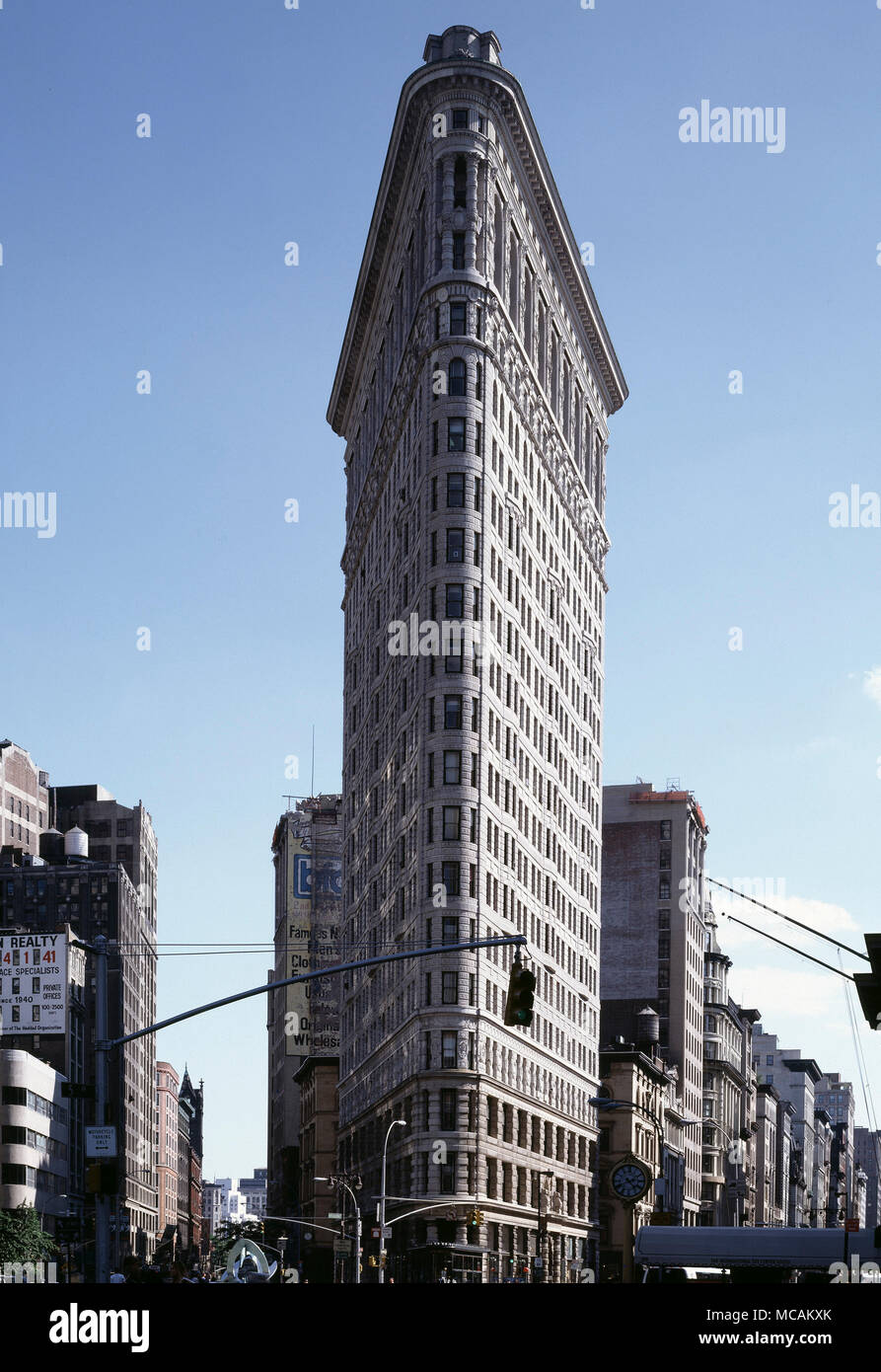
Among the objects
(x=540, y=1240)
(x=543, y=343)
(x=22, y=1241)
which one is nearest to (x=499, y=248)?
(x=543, y=343)

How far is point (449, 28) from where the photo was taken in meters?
109

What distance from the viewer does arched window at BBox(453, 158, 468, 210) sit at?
10669 centimetres

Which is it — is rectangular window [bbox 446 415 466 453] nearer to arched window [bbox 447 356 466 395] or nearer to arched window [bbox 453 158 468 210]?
arched window [bbox 447 356 466 395]

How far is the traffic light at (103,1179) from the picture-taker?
31.2 metres

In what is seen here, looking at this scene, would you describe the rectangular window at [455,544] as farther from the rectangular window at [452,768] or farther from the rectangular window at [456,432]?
the rectangular window at [452,768]

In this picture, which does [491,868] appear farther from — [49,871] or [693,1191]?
[49,871]

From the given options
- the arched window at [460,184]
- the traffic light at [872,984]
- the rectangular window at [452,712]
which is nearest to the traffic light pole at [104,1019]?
the traffic light at [872,984]

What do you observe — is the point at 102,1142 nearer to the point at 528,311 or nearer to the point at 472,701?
the point at 472,701

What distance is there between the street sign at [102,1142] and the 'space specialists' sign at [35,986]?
12157 cm

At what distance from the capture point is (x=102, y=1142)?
32094mm

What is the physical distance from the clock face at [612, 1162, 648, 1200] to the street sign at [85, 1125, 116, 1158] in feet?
31.7

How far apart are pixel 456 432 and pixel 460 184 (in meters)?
16.3

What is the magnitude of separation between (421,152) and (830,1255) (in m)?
75.2
